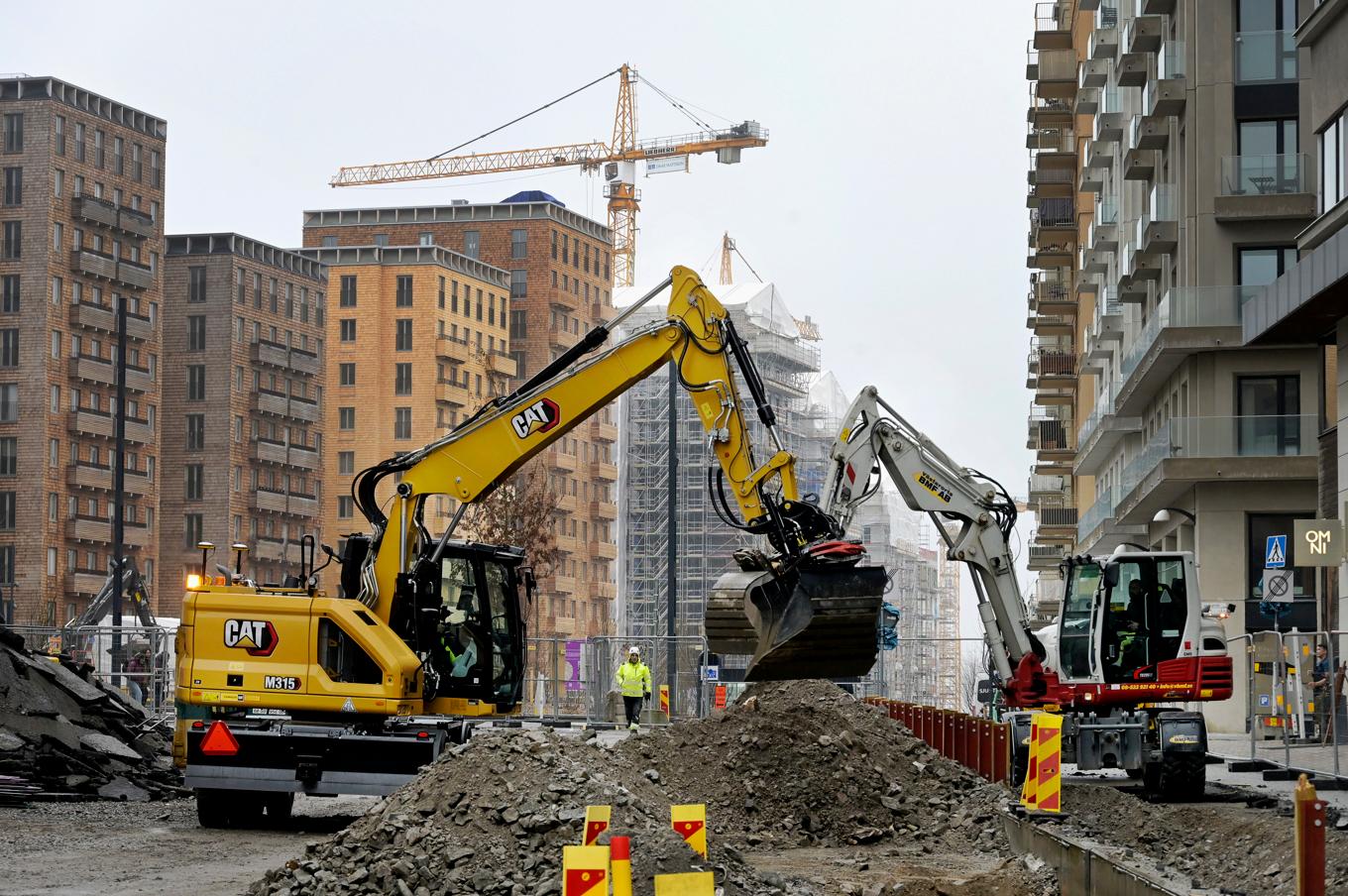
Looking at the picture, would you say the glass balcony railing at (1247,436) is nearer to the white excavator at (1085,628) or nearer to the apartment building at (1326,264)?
the apartment building at (1326,264)

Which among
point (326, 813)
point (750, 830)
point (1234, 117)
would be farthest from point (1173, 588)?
point (1234, 117)

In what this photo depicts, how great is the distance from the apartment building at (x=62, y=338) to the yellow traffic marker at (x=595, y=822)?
9333 centimetres

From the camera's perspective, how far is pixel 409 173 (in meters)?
174

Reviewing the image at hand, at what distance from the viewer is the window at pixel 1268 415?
46.9 metres

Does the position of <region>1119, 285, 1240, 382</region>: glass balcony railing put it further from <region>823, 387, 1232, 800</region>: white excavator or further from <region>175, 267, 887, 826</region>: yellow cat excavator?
<region>175, 267, 887, 826</region>: yellow cat excavator

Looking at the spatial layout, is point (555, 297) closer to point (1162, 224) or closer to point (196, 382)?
point (196, 382)

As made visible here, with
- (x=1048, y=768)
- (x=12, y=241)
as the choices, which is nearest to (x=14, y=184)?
(x=12, y=241)

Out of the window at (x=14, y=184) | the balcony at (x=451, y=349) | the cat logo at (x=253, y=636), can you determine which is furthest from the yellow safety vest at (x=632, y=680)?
the balcony at (x=451, y=349)

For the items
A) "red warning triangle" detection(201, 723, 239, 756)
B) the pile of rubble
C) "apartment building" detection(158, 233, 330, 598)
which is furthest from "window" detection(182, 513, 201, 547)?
"red warning triangle" detection(201, 723, 239, 756)

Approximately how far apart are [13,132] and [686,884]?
10309 cm

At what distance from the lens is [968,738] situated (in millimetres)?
26984

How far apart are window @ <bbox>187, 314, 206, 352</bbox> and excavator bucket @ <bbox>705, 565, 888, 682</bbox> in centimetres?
10533

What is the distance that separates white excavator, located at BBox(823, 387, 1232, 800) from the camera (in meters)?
23.0

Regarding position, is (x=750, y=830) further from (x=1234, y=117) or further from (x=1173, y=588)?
(x=1234, y=117)
